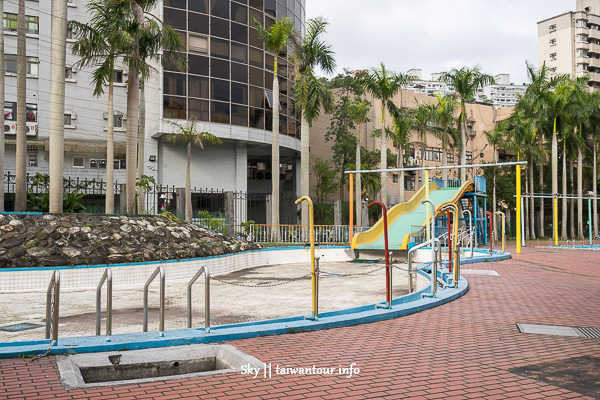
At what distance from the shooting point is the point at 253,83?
3428cm

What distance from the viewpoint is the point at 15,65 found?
110 feet

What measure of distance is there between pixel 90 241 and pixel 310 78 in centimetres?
1635

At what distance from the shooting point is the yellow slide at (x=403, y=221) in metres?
24.5

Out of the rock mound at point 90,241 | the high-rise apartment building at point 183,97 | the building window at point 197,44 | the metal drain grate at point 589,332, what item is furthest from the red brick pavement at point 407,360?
the building window at point 197,44

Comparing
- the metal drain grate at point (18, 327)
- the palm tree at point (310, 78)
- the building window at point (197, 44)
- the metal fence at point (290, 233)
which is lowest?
the metal drain grate at point (18, 327)

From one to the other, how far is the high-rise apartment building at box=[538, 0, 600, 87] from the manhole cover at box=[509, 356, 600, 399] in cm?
7927

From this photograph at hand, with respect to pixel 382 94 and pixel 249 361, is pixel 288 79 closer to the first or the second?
pixel 382 94

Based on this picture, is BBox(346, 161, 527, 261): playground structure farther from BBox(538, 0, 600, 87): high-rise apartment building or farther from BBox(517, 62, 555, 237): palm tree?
BBox(538, 0, 600, 87): high-rise apartment building

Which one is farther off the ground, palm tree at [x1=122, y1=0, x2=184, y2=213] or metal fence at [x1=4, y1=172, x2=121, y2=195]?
palm tree at [x1=122, y1=0, x2=184, y2=213]

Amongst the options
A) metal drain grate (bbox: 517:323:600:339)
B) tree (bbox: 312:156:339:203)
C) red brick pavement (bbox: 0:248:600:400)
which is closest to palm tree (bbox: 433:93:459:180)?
tree (bbox: 312:156:339:203)

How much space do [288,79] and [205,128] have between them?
25.3ft

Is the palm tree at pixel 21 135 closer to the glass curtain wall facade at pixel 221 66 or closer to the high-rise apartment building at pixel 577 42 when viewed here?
the glass curtain wall facade at pixel 221 66

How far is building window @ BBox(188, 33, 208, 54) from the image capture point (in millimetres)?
32125

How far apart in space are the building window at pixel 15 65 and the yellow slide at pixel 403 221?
23.5 meters
